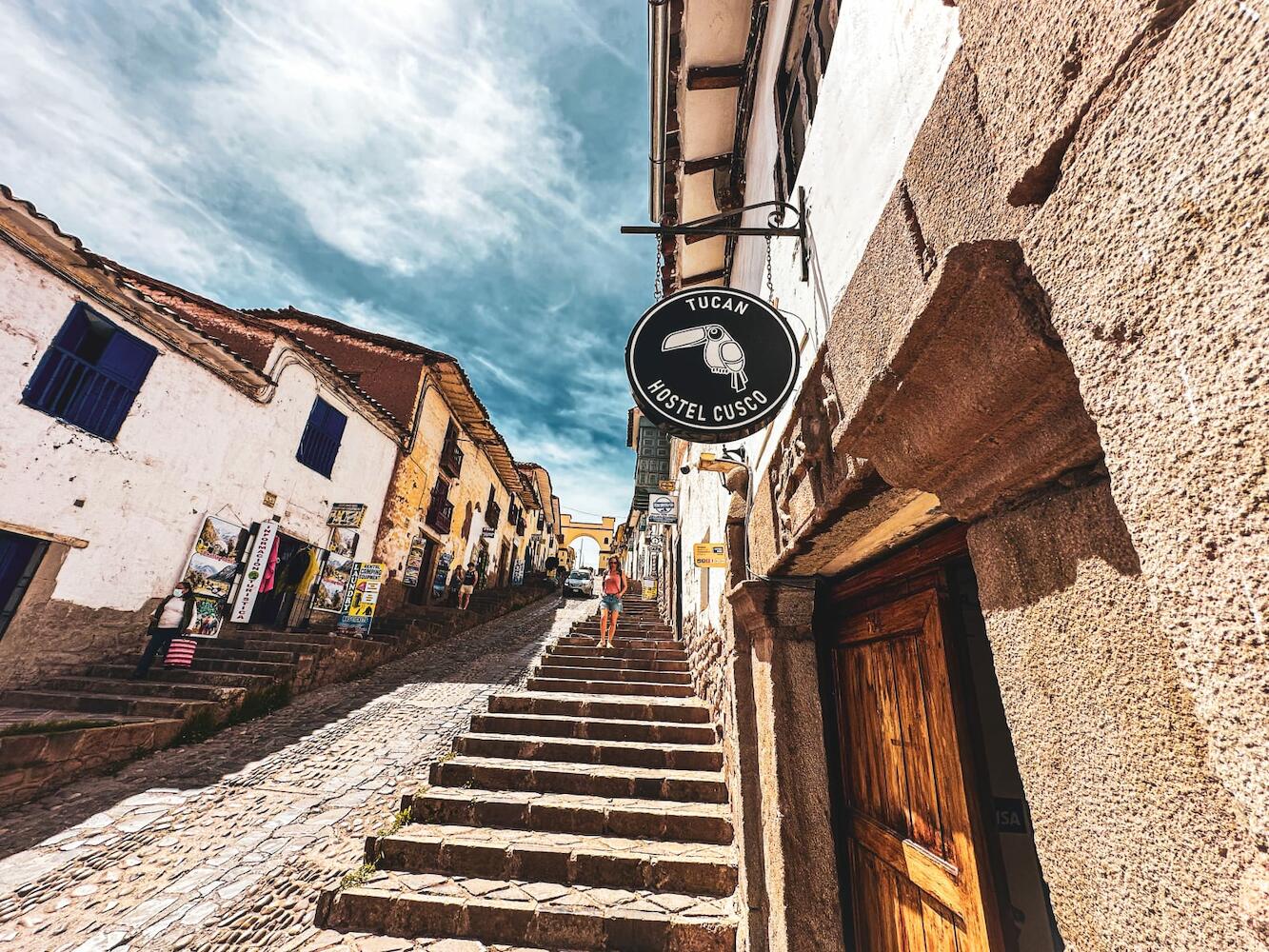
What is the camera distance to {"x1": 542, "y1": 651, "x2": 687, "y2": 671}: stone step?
24.5 feet

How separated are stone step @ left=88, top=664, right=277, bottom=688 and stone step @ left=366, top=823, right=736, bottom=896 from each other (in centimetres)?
471

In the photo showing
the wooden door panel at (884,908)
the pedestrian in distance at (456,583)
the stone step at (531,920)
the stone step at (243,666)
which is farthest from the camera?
the pedestrian in distance at (456,583)

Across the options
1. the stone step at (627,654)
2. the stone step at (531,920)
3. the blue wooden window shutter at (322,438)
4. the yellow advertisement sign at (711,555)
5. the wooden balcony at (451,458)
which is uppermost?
the wooden balcony at (451,458)

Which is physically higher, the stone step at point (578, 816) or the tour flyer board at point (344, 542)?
the tour flyer board at point (344, 542)

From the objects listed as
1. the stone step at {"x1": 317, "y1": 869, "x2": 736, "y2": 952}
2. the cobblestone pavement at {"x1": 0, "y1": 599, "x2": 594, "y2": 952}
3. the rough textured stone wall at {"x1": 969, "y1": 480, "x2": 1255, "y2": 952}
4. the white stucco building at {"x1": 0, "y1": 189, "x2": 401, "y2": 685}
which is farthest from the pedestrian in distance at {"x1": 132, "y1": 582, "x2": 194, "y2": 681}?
the rough textured stone wall at {"x1": 969, "y1": 480, "x2": 1255, "y2": 952}

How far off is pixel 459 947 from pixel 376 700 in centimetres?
538

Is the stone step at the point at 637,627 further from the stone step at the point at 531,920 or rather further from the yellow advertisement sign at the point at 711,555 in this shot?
the stone step at the point at 531,920

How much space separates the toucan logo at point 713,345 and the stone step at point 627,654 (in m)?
5.81

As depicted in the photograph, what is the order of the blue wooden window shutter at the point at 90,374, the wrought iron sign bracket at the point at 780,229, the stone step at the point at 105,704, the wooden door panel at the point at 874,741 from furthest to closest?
the blue wooden window shutter at the point at 90,374, the stone step at the point at 105,704, the wrought iron sign bracket at the point at 780,229, the wooden door panel at the point at 874,741

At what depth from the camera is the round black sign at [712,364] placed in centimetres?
267

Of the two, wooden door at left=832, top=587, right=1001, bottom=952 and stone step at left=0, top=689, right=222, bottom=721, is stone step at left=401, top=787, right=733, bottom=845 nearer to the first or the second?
wooden door at left=832, top=587, right=1001, bottom=952

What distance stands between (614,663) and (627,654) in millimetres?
395

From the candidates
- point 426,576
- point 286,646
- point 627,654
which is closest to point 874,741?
point 627,654

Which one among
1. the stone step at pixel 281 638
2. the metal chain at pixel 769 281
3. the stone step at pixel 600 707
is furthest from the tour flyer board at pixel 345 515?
the metal chain at pixel 769 281
